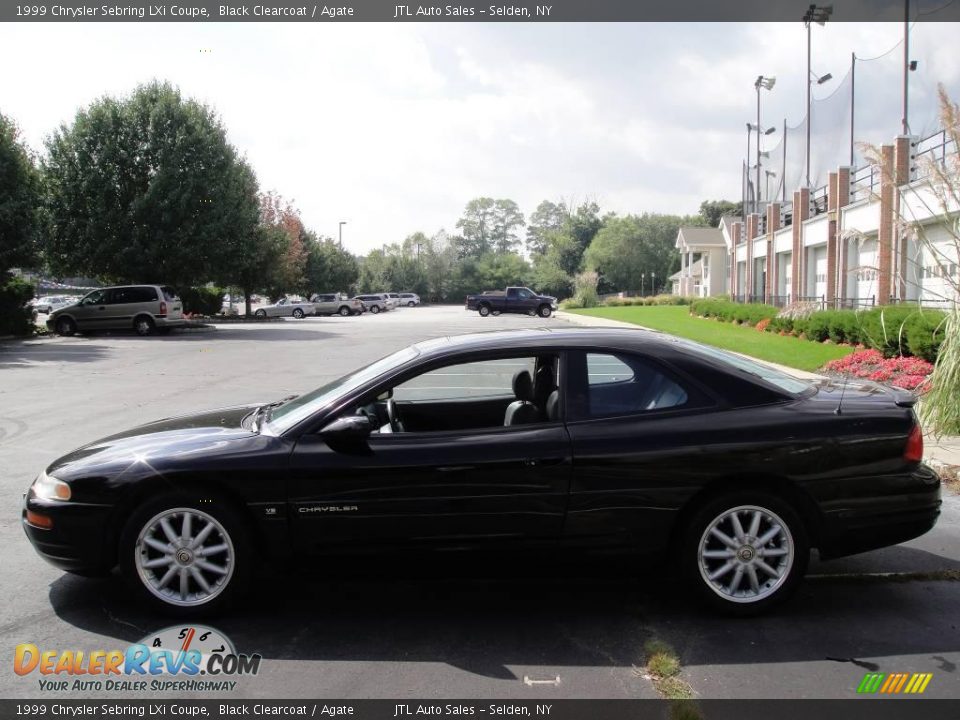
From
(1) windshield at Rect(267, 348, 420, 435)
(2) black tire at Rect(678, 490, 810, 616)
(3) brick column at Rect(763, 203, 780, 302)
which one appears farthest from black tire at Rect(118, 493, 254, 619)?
(3) brick column at Rect(763, 203, 780, 302)

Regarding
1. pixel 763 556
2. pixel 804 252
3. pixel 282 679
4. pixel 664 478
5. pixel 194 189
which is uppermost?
pixel 194 189

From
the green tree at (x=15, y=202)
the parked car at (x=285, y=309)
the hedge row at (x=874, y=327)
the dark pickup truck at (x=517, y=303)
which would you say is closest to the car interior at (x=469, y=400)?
the hedge row at (x=874, y=327)

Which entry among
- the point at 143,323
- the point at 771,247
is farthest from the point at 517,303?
the point at 143,323

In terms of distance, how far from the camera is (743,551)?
4.45 metres

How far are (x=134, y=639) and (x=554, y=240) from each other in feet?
399

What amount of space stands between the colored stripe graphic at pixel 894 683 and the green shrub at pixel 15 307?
30043 millimetres

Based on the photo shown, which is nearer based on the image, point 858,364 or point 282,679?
point 282,679

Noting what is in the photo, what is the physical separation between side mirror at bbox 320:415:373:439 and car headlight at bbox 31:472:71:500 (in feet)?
4.75

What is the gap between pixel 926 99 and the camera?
28500mm

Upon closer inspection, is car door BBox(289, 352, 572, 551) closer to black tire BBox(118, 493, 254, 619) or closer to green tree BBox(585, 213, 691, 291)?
black tire BBox(118, 493, 254, 619)

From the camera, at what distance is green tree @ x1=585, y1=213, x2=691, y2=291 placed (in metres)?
104

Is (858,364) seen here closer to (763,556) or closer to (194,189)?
(763,556)

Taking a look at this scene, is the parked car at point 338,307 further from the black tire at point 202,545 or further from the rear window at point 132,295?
the black tire at point 202,545

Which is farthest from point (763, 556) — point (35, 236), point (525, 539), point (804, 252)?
point (804, 252)
